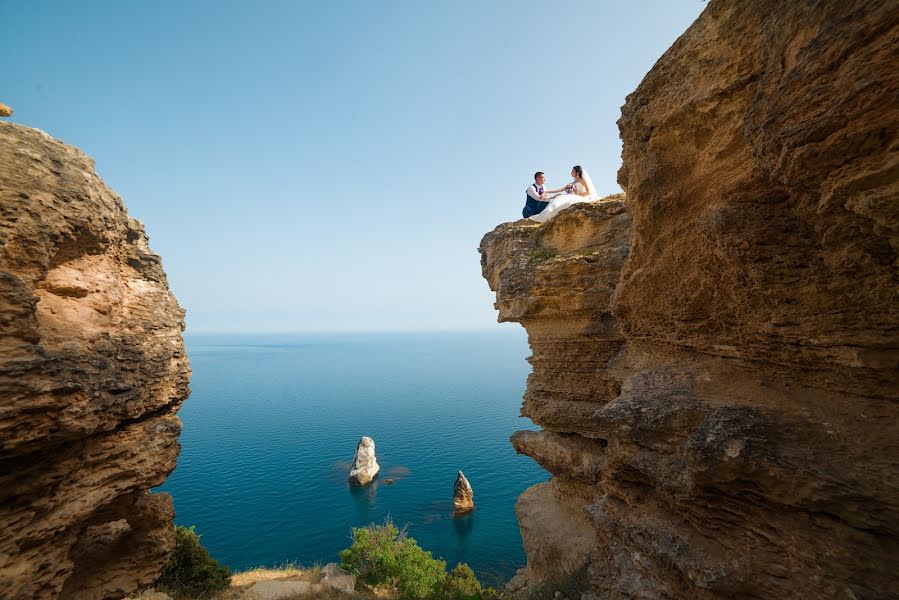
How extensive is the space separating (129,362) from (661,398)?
12868 mm

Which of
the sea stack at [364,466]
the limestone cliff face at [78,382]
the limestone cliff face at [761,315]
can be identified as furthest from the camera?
the sea stack at [364,466]

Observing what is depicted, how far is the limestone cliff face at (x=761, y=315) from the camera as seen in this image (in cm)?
427

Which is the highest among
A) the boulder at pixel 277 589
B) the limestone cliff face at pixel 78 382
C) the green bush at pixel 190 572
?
the limestone cliff face at pixel 78 382

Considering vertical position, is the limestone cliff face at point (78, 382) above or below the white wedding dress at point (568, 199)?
below

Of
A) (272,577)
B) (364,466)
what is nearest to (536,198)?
(272,577)

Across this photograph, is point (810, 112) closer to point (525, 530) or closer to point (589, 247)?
point (589, 247)

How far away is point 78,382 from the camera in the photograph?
786 cm

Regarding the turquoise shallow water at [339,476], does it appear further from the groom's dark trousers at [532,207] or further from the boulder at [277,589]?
the groom's dark trousers at [532,207]

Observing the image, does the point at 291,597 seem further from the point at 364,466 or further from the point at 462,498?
the point at 364,466

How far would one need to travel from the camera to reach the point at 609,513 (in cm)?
779

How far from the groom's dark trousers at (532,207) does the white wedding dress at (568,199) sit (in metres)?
0.56

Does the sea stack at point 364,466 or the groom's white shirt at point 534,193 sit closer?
the groom's white shirt at point 534,193

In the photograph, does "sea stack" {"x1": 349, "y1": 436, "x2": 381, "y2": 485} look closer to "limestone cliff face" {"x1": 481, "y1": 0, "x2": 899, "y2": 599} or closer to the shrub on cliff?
the shrub on cliff

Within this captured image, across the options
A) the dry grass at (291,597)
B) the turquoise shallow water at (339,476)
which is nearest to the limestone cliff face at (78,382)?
the dry grass at (291,597)
